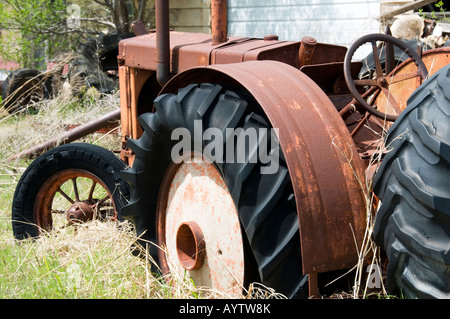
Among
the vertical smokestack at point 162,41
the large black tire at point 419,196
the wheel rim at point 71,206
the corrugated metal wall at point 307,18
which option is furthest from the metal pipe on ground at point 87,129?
the corrugated metal wall at point 307,18

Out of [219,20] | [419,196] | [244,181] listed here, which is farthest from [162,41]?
[419,196]

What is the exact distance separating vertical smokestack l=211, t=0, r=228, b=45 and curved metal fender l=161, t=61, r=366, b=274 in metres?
1.04

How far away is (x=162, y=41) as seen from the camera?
3434 mm

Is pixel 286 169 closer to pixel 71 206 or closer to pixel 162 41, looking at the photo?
pixel 162 41

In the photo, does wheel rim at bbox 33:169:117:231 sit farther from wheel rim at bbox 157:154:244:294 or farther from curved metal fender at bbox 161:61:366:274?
curved metal fender at bbox 161:61:366:274

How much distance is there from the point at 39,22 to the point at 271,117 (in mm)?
9373

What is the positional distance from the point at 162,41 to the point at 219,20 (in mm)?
390

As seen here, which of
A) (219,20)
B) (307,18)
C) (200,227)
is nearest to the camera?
(200,227)

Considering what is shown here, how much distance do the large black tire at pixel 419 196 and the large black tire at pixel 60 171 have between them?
206 centimetres

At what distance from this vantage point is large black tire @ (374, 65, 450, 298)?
1704mm

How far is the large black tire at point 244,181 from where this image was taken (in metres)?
2.06

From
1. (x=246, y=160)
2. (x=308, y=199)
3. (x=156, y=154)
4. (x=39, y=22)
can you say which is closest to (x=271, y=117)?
(x=246, y=160)

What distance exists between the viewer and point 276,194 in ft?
6.78
